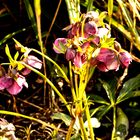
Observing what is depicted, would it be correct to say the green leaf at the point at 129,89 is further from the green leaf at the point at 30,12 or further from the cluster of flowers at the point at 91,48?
the cluster of flowers at the point at 91,48

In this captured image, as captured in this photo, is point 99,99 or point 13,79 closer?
point 13,79

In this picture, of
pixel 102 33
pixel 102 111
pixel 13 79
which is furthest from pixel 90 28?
pixel 102 111

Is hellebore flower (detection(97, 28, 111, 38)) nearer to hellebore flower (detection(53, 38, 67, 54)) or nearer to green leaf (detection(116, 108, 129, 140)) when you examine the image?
hellebore flower (detection(53, 38, 67, 54))

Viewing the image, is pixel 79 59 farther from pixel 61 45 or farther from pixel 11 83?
pixel 11 83

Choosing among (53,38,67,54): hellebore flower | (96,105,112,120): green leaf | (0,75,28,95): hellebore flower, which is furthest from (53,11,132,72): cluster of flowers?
(96,105,112,120): green leaf

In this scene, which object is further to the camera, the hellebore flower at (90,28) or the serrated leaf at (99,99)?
the serrated leaf at (99,99)

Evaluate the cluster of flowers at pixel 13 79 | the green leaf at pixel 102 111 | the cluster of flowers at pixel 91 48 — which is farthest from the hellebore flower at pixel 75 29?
the green leaf at pixel 102 111

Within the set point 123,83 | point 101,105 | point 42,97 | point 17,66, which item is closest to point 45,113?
point 42,97
